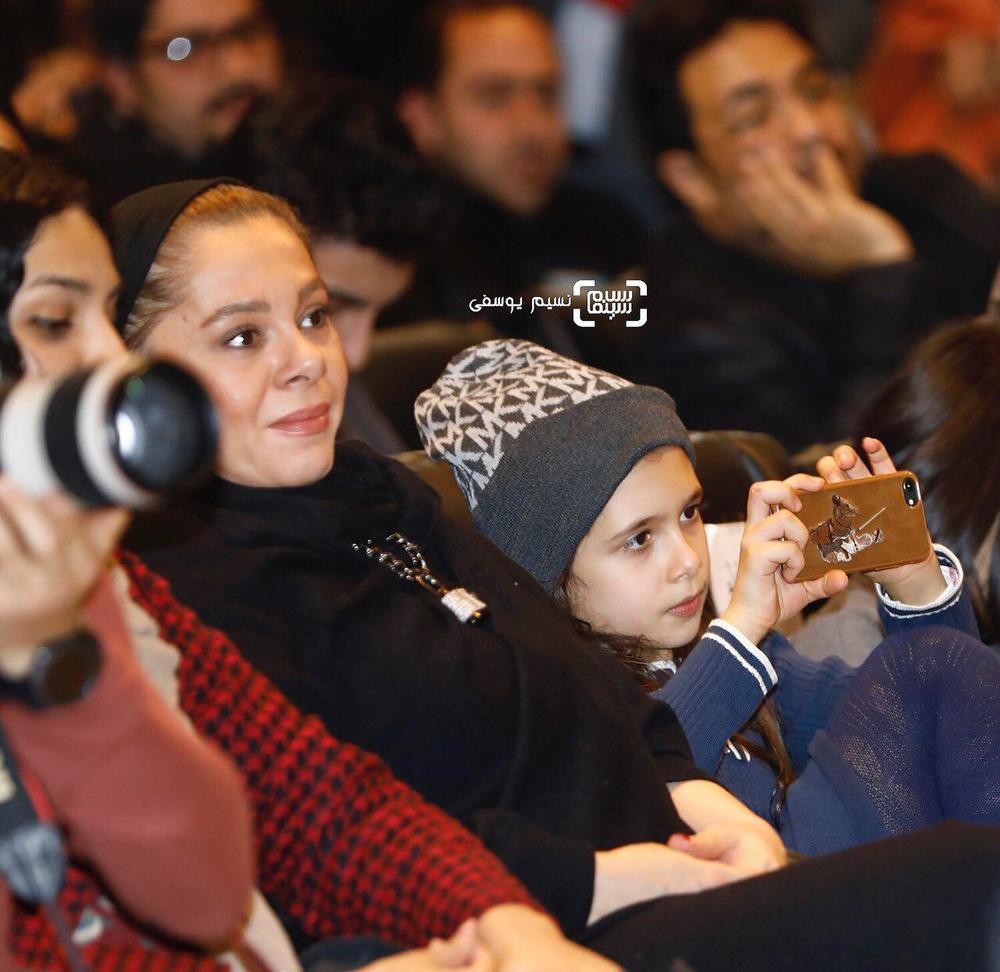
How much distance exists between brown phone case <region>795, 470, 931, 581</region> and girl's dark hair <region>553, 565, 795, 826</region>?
0.50ft

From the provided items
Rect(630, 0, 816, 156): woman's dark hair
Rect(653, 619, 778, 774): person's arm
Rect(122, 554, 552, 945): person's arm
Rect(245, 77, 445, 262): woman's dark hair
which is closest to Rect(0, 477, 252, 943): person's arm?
Rect(122, 554, 552, 945): person's arm

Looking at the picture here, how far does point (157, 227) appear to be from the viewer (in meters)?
1.33

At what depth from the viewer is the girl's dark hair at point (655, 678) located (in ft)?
→ 5.10

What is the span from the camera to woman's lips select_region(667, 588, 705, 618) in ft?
5.12

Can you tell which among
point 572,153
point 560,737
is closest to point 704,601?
point 560,737

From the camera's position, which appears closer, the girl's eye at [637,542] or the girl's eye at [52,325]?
the girl's eye at [52,325]

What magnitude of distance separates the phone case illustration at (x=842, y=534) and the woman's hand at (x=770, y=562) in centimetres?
2

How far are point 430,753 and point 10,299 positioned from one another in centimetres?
45

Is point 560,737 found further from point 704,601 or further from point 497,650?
point 704,601

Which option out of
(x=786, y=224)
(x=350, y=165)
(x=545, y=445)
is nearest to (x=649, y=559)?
(x=545, y=445)

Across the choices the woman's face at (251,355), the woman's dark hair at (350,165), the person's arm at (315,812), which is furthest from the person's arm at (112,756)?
the woman's dark hair at (350,165)

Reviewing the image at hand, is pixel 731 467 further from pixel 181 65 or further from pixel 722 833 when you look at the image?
pixel 181 65

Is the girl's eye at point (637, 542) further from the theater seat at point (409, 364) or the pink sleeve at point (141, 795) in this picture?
the pink sleeve at point (141, 795)

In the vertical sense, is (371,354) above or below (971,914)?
below
